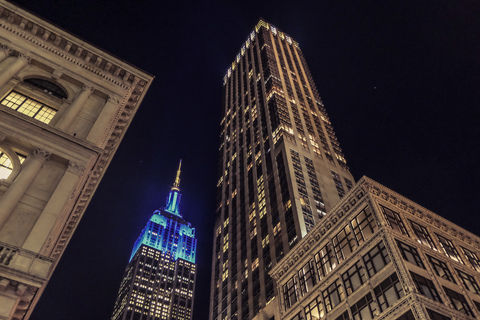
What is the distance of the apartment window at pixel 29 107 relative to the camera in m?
26.2

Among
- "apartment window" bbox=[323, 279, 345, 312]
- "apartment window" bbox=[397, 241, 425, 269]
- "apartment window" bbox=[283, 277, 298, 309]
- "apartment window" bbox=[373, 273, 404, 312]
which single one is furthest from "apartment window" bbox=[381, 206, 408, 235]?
"apartment window" bbox=[283, 277, 298, 309]

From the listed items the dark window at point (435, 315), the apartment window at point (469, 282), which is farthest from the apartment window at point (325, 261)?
the apartment window at point (469, 282)

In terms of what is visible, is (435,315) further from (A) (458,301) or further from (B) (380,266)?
(B) (380,266)

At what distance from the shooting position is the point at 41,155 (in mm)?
23078

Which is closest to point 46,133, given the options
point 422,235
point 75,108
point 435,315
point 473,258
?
point 75,108

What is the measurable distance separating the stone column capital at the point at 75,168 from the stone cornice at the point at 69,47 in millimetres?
11262

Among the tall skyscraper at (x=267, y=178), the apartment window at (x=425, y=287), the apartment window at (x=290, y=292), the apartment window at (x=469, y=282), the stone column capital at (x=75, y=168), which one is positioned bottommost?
the stone column capital at (x=75, y=168)

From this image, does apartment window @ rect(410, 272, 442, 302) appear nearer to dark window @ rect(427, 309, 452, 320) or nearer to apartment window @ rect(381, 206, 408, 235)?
dark window @ rect(427, 309, 452, 320)

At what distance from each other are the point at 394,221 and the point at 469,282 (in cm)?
1034

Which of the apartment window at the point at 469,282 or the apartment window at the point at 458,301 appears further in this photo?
the apartment window at the point at 469,282

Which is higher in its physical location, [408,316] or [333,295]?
[333,295]

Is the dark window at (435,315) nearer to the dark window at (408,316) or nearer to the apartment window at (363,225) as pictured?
the dark window at (408,316)

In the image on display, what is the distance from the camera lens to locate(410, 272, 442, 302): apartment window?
3525cm

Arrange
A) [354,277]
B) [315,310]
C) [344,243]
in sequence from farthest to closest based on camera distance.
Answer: [344,243], [315,310], [354,277]
